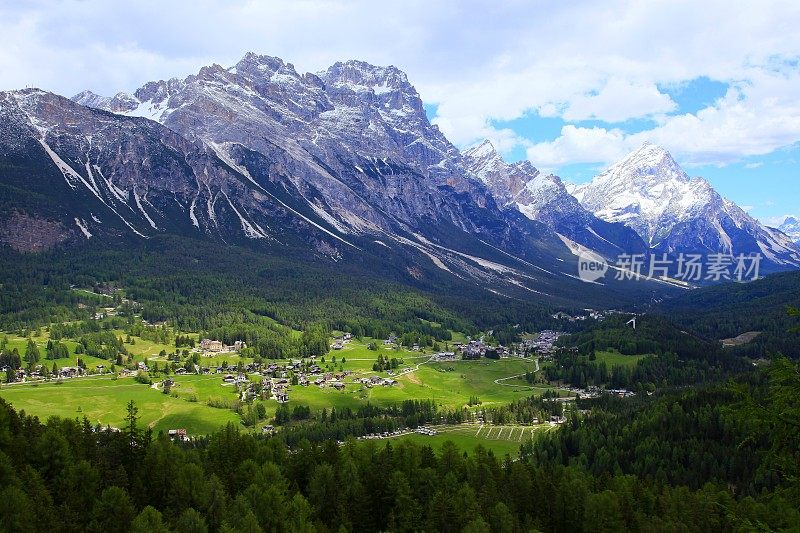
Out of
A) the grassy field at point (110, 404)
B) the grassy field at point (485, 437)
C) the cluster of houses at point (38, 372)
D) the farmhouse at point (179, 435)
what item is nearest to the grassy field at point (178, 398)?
the grassy field at point (110, 404)

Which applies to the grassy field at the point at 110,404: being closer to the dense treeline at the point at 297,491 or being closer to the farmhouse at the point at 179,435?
the farmhouse at the point at 179,435

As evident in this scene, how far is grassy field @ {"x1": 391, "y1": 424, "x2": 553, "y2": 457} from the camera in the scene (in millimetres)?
133250

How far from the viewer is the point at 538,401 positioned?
174 meters

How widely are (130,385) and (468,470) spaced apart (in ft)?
416

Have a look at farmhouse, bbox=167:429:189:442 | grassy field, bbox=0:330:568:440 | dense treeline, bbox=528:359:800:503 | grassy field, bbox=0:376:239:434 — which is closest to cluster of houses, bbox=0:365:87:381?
grassy field, bbox=0:330:568:440

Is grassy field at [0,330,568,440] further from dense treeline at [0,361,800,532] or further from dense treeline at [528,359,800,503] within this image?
dense treeline at [0,361,800,532]

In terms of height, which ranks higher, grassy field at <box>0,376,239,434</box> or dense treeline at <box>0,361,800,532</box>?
dense treeline at <box>0,361,800,532</box>

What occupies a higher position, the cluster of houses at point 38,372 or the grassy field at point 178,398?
the cluster of houses at point 38,372

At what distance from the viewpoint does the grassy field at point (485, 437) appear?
133250 millimetres

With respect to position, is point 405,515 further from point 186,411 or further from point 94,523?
point 186,411

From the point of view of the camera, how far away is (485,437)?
142375mm

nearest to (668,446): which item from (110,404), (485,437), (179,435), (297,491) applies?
(485,437)

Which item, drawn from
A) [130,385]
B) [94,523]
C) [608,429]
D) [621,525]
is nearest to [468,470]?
[621,525]

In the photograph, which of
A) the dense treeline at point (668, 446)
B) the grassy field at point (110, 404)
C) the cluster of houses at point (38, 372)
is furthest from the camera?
the cluster of houses at point (38, 372)
